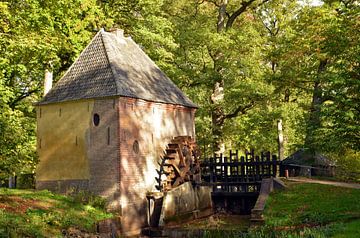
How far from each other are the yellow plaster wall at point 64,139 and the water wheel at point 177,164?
338 cm

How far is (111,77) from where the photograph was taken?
17.2 meters

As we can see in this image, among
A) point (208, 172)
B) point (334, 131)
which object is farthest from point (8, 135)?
point (208, 172)

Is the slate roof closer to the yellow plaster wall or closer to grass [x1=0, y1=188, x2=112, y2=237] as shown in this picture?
the yellow plaster wall

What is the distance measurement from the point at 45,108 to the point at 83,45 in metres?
5.56

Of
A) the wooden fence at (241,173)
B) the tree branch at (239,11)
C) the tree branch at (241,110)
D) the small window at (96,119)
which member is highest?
the tree branch at (239,11)

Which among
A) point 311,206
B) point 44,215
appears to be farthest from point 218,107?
point 44,215

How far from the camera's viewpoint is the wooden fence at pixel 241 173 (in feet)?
64.9

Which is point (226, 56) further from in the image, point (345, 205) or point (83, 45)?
point (345, 205)

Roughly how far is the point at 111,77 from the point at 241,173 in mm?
7985

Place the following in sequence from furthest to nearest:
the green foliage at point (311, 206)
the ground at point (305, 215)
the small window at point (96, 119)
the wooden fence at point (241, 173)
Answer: the wooden fence at point (241, 173) < the small window at point (96, 119) < the green foliage at point (311, 206) < the ground at point (305, 215)

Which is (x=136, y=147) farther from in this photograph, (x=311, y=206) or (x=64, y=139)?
(x=311, y=206)

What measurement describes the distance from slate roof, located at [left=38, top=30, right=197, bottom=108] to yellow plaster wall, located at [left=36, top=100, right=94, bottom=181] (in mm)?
437

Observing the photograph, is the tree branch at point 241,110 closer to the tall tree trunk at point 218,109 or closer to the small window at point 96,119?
the tall tree trunk at point 218,109

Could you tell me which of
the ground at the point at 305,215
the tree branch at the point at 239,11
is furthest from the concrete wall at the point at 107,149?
the tree branch at the point at 239,11
